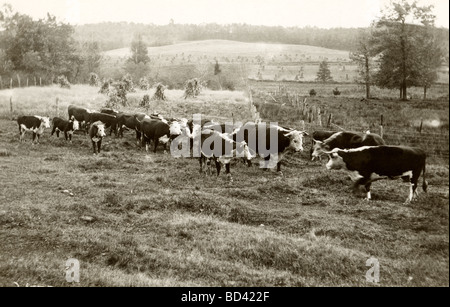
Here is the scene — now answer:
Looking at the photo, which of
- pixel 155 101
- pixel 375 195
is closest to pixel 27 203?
pixel 375 195

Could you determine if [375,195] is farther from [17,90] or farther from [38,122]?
[17,90]

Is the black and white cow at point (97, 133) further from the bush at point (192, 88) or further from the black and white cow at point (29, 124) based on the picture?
the bush at point (192, 88)

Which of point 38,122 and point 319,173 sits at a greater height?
point 38,122

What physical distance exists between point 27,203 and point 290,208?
5.94 meters

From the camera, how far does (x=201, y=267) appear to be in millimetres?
6223

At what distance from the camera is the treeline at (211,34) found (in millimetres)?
12984

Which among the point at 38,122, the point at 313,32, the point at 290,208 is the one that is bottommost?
the point at 290,208

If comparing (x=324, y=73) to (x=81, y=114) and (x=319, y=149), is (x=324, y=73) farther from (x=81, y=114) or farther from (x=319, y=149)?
(x=81, y=114)

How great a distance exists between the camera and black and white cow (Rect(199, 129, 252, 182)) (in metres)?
13.2

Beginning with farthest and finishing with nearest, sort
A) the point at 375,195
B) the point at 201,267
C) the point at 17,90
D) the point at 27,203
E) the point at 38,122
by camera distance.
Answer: the point at 17,90
the point at 38,122
the point at 375,195
the point at 27,203
the point at 201,267

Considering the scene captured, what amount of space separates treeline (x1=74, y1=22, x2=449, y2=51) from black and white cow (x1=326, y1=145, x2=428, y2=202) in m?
3.29

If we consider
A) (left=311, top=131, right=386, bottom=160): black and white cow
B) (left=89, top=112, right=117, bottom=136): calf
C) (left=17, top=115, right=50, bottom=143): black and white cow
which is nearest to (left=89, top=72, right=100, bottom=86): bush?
(left=89, top=112, right=117, bottom=136): calf

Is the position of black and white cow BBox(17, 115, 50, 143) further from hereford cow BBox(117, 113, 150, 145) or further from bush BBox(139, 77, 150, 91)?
bush BBox(139, 77, 150, 91)

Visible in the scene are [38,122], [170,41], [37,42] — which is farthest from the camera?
[37,42]
